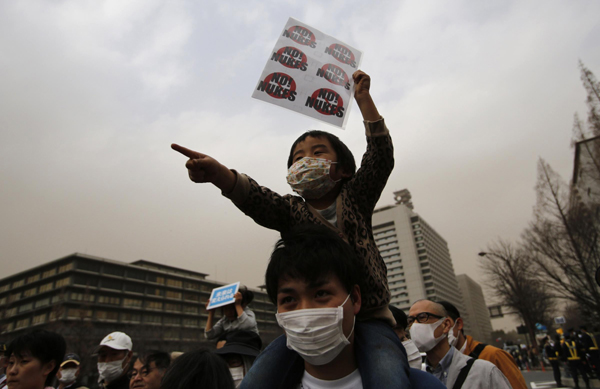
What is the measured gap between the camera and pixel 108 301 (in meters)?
A: 61.2

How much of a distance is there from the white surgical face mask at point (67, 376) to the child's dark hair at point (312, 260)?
4941 mm

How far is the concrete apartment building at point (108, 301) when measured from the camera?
186 feet

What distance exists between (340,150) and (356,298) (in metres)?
0.98

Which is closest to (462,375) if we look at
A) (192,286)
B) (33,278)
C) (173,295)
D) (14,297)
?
(173,295)

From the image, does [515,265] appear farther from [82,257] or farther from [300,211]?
[82,257]

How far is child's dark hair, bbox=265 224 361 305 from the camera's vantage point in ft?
4.93

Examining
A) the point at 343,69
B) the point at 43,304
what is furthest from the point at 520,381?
the point at 43,304

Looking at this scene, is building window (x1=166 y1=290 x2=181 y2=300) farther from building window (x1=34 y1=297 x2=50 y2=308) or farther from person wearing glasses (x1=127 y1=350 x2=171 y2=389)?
person wearing glasses (x1=127 y1=350 x2=171 y2=389)

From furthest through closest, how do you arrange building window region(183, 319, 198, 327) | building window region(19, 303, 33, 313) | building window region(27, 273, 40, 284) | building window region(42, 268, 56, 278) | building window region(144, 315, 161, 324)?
building window region(183, 319, 198, 327), building window region(144, 315, 161, 324), building window region(27, 273, 40, 284), building window region(42, 268, 56, 278), building window region(19, 303, 33, 313)

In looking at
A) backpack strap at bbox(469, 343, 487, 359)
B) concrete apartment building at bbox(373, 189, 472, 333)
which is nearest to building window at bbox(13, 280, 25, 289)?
backpack strap at bbox(469, 343, 487, 359)

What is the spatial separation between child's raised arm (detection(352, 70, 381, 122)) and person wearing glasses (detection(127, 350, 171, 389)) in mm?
3431

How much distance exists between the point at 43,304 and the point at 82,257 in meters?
10.6

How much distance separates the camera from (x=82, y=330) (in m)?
38.9

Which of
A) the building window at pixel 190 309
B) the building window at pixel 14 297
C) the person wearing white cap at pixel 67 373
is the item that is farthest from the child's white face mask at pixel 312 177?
the building window at pixel 14 297
